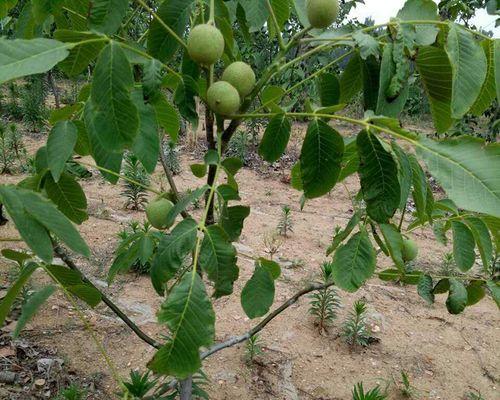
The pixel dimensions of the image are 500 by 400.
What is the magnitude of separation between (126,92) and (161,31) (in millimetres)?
298

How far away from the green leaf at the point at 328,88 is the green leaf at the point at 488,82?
11.5 inches

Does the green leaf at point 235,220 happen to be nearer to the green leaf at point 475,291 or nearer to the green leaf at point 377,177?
the green leaf at point 377,177

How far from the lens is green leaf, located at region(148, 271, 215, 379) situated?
0.71 m

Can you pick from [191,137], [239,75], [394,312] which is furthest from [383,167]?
[191,137]

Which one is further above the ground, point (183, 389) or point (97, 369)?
point (183, 389)

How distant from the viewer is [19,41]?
0.67 metres

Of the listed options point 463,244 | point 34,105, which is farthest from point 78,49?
point 34,105

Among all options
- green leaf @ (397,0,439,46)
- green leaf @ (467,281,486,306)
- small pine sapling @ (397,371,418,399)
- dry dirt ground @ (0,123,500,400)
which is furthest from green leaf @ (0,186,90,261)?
small pine sapling @ (397,371,418,399)

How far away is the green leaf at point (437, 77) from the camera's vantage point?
846 mm

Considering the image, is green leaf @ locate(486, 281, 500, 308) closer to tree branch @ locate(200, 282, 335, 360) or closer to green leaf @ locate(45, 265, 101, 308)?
tree branch @ locate(200, 282, 335, 360)

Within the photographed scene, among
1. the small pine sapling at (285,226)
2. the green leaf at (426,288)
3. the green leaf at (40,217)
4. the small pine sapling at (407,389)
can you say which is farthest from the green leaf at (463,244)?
the small pine sapling at (285,226)

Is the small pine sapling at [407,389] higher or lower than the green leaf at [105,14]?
lower

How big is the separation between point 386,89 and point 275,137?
298mm

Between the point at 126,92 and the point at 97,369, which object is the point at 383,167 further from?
the point at 97,369
